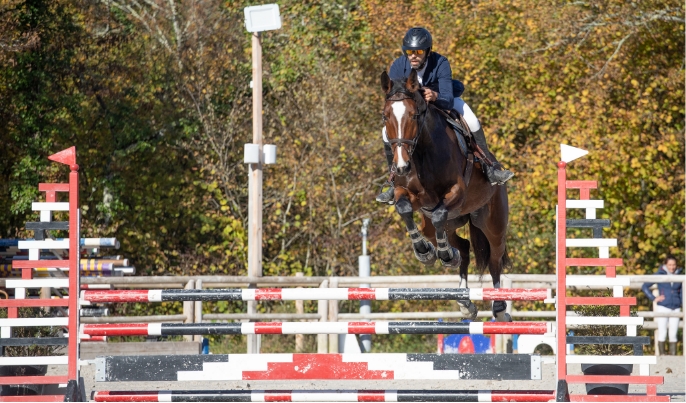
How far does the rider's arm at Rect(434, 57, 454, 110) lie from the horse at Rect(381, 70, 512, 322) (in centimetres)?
10

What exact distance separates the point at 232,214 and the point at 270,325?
12.4 meters

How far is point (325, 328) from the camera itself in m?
6.66

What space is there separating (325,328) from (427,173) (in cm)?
138

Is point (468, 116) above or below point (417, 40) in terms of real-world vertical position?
below

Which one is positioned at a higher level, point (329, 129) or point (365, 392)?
point (329, 129)

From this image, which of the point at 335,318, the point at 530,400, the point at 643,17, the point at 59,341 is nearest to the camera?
the point at 530,400

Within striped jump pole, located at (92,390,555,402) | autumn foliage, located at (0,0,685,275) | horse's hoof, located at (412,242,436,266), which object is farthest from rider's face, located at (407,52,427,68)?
autumn foliage, located at (0,0,685,275)

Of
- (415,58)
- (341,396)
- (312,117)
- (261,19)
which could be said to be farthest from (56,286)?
(312,117)

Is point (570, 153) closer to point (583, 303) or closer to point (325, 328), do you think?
point (583, 303)

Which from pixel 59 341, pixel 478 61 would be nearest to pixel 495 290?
pixel 59 341

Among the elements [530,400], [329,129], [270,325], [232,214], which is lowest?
[530,400]

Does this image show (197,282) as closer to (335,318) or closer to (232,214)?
(335,318)

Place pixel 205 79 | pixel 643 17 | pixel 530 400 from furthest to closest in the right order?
1. pixel 205 79
2. pixel 643 17
3. pixel 530 400

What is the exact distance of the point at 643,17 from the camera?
1600 centimetres
